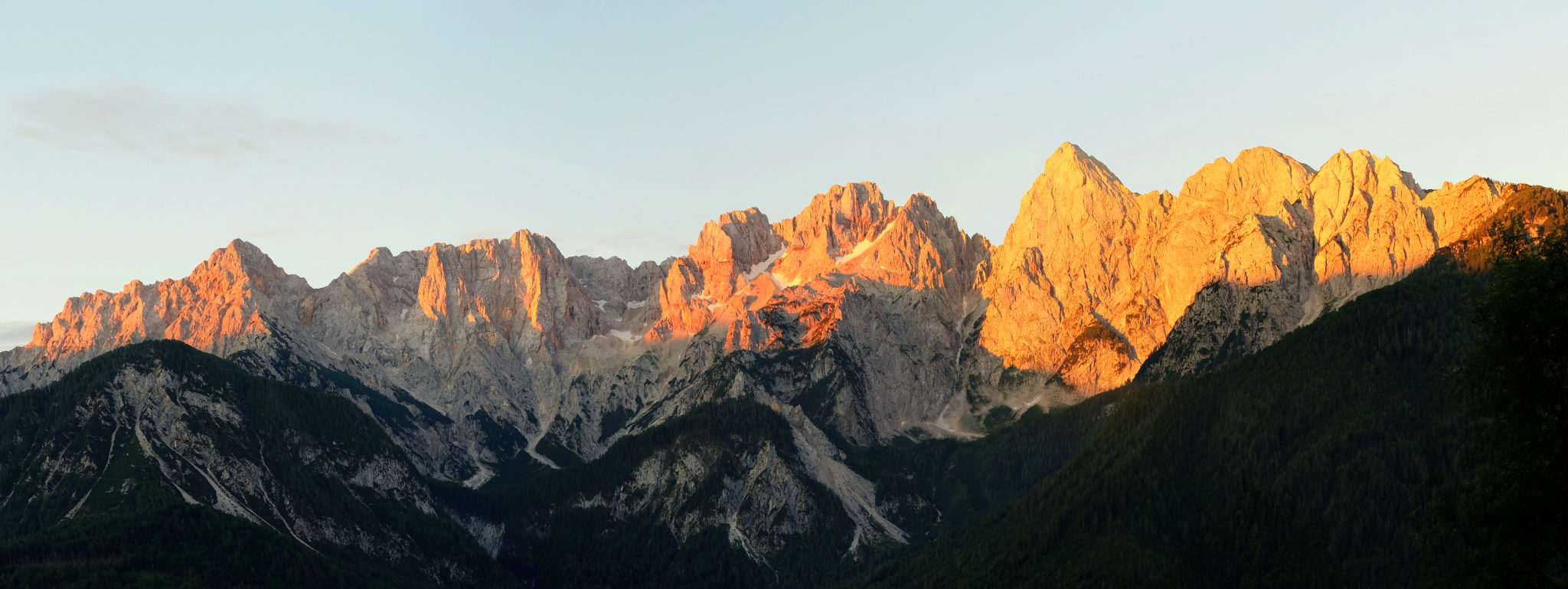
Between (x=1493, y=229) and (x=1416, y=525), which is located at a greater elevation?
(x=1493, y=229)

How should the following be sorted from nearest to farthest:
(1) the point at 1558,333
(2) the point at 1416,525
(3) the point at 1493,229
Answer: (1) the point at 1558,333 < (2) the point at 1416,525 < (3) the point at 1493,229

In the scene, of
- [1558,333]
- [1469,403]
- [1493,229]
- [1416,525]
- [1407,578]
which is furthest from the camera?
[1407,578]

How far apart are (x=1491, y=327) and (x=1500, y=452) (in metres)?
4.59

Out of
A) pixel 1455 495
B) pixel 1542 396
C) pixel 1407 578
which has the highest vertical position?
pixel 1542 396

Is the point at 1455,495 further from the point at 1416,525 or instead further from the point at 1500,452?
the point at 1500,452

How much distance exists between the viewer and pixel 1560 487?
45.5 metres

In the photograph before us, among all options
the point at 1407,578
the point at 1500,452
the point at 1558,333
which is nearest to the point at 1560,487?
the point at 1500,452

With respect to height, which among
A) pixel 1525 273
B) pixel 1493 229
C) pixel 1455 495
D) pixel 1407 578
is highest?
pixel 1493 229

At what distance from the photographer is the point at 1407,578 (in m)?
198

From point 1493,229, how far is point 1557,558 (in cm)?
1606

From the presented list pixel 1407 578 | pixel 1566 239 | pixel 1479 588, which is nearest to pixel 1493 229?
pixel 1566 239

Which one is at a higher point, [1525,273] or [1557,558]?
[1525,273]

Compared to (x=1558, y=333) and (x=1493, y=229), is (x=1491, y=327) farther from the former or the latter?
(x=1493, y=229)

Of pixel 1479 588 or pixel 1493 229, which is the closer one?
pixel 1479 588
